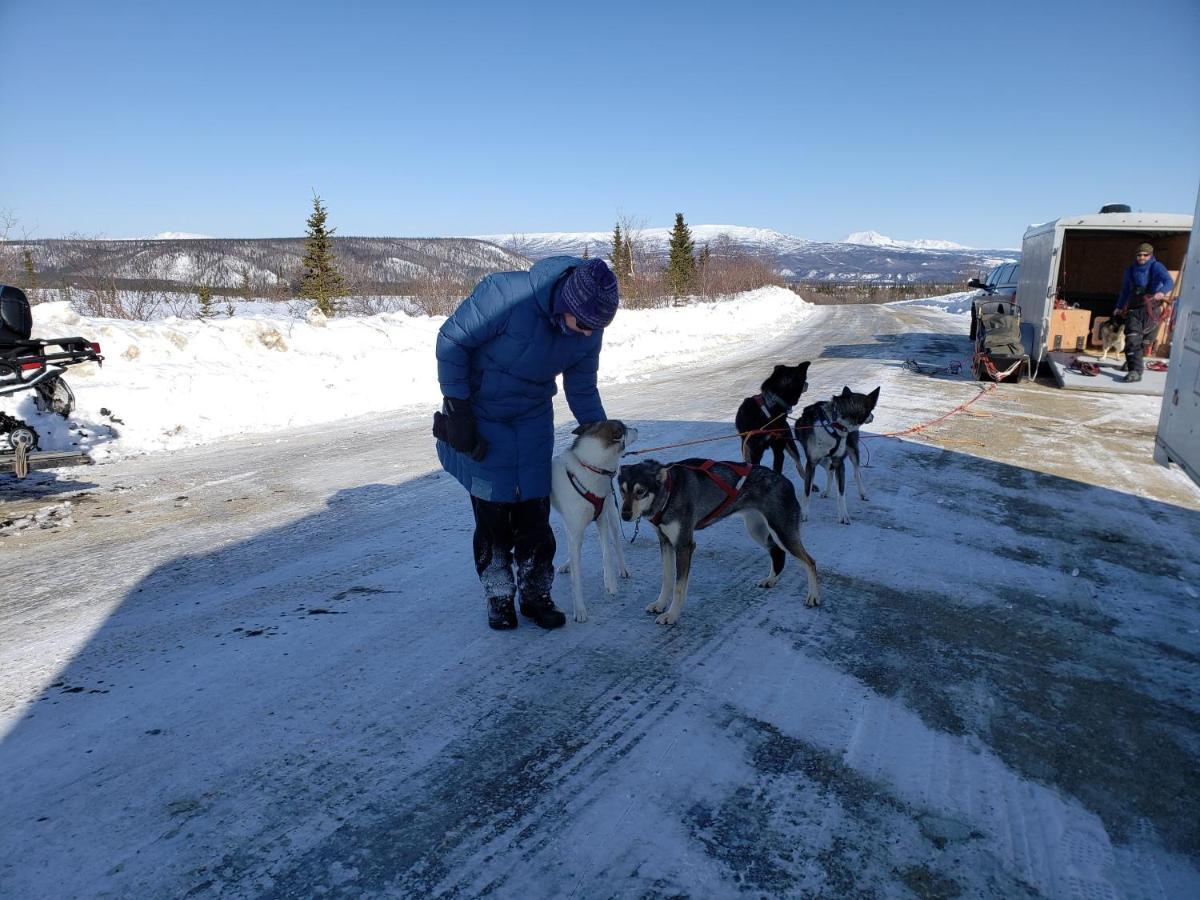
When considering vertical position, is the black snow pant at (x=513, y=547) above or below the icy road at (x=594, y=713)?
above

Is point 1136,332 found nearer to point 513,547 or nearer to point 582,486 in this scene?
point 582,486

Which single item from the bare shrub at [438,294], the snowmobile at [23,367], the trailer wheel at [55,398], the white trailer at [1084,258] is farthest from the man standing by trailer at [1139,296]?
the bare shrub at [438,294]

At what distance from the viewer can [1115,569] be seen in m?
4.55

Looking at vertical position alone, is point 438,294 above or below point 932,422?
above

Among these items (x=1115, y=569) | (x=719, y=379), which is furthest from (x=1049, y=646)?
(x=719, y=379)

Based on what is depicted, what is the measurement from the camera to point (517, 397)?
3424 millimetres

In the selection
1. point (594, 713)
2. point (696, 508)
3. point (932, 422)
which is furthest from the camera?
point (932, 422)

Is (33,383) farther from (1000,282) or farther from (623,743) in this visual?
(1000,282)

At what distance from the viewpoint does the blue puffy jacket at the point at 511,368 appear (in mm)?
3221

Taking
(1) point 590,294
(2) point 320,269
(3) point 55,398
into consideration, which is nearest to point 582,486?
(1) point 590,294

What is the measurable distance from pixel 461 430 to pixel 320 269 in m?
42.1

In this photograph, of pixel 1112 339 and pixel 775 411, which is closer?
pixel 775 411

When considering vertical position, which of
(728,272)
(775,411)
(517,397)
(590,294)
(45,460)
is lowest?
(45,460)

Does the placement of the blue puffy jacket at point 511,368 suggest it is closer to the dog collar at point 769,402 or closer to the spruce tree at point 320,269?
the dog collar at point 769,402
